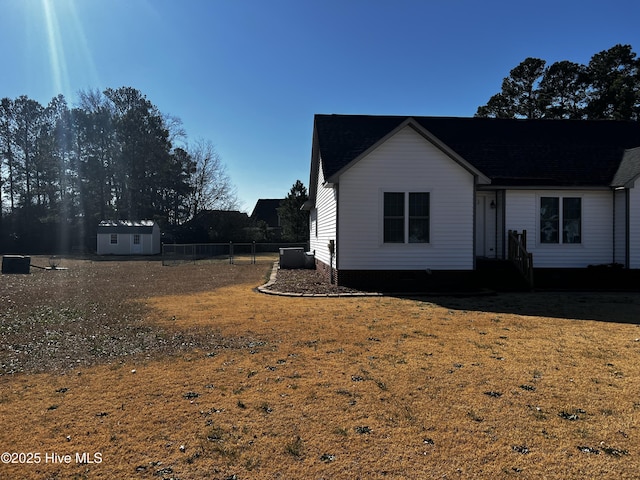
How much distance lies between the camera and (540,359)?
5605 millimetres

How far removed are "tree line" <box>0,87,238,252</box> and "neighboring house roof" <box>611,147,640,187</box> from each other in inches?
1583

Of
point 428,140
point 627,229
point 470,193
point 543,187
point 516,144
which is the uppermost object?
point 516,144

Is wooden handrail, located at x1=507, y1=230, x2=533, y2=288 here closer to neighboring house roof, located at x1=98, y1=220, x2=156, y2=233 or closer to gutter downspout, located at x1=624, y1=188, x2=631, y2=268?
gutter downspout, located at x1=624, y1=188, x2=631, y2=268

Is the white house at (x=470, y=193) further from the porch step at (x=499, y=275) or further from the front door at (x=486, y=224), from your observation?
the porch step at (x=499, y=275)

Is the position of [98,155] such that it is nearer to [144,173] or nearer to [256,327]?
[144,173]

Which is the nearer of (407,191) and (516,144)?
(407,191)

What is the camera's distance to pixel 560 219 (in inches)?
543

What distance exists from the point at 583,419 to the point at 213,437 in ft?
10.8

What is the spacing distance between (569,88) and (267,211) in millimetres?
38420

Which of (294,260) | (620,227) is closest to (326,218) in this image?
(294,260)

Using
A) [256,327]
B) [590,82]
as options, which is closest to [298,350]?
[256,327]

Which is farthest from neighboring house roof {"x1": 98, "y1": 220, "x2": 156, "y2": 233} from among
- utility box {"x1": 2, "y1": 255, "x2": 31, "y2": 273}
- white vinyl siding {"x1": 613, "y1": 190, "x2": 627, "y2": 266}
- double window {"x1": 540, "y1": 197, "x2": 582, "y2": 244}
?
white vinyl siding {"x1": 613, "y1": 190, "x2": 627, "y2": 266}

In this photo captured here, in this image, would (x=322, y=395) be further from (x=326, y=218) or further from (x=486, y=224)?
(x=486, y=224)

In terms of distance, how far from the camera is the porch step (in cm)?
1295
